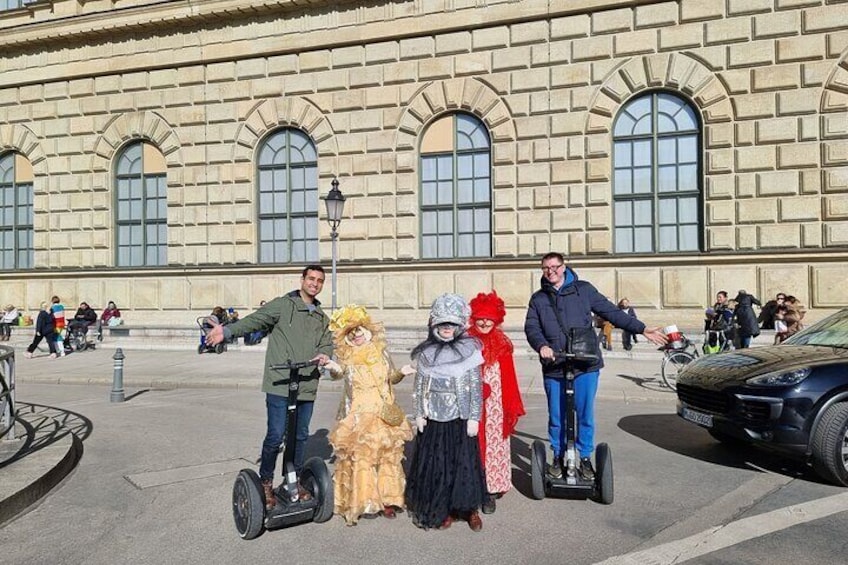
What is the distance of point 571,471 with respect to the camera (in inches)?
212

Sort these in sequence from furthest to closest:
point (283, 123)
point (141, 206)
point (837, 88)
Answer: point (141, 206)
point (283, 123)
point (837, 88)

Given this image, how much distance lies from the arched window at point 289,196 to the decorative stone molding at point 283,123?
317 millimetres

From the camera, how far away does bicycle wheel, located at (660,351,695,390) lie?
1149 cm

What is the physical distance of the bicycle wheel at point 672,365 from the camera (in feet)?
37.7

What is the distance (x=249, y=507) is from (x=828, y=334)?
6346 millimetres

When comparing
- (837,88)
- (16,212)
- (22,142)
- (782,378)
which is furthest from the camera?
(16,212)

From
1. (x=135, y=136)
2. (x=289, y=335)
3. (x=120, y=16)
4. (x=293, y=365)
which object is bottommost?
(x=293, y=365)

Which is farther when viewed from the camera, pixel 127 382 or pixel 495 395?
pixel 127 382

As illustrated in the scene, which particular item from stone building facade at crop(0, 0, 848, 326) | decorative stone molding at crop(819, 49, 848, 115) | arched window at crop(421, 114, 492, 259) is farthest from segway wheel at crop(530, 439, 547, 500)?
decorative stone molding at crop(819, 49, 848, 115)

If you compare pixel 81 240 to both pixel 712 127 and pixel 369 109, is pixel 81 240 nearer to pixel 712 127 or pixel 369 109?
pixel 369 109

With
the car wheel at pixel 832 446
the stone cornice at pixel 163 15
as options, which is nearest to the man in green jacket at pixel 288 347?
the car wheel at pixel 832 446

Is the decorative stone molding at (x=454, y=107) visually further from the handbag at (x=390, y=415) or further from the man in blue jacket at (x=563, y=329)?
the handbag at (x=390, y=415)

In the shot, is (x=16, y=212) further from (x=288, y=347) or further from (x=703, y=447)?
(x=703, y=447)

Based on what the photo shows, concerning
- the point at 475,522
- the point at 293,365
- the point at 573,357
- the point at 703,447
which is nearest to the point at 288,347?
the point at 293,365
